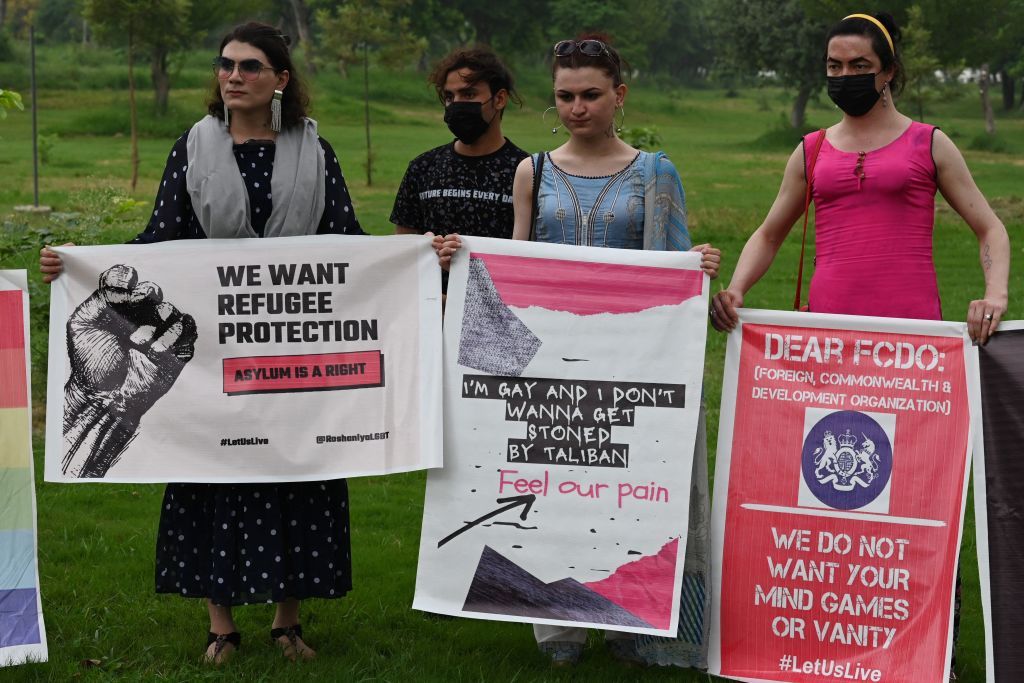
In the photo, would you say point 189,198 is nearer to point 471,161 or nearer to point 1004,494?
point 471,161

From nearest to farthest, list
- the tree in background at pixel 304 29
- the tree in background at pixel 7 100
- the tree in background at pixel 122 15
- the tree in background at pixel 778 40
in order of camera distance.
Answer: the tree in background at pixel 7 100, the tree in background at pixel 122 15, the tree in background at pixel 778 40, the tree in background at pixel 304 29

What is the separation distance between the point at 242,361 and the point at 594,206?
4.50 feet

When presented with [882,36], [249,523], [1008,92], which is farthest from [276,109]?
[1008,92]

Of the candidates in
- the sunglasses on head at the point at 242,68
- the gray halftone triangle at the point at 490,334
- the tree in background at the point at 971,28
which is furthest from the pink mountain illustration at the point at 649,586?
the tree in background at the point at 971,28

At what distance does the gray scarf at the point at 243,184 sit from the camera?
457 centimetres

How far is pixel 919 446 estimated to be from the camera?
452cm

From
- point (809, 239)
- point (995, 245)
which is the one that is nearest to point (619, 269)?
point (995, 245)

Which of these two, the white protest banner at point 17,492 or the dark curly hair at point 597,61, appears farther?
the white protest banner at point 17,492

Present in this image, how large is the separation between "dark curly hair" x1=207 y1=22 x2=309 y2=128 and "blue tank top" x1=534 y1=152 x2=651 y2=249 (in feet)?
2.93

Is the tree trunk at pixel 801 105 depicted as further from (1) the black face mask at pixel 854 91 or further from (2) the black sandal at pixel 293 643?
(2) the black sandal at pixel 293 643

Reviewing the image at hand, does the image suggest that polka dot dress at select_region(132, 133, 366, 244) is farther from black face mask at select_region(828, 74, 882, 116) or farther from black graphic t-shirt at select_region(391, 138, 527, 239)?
black face mask at select_region(828, 74, 882, 116)

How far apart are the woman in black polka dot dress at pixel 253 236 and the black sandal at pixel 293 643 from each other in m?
0.02

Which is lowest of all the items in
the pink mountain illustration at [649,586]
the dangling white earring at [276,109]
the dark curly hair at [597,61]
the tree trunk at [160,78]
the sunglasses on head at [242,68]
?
the pink mountain illustration at [649,586]

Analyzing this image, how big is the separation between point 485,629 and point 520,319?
1.48 meters
